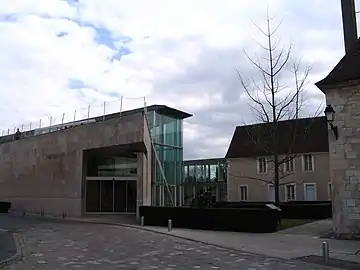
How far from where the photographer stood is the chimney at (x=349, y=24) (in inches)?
858

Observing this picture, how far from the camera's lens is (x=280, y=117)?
91.9 ft

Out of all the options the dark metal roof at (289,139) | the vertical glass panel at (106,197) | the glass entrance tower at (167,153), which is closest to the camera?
the dark metal roof at (289,139)

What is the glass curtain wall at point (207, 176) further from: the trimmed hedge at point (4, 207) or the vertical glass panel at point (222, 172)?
the trimmed hedge at point (4, 207)

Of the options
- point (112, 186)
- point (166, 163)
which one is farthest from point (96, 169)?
point (166, 163)

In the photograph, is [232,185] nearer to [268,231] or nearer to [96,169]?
[96,169]

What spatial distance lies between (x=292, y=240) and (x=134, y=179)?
72.1 feet

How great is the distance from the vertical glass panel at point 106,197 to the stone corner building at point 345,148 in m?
23.5

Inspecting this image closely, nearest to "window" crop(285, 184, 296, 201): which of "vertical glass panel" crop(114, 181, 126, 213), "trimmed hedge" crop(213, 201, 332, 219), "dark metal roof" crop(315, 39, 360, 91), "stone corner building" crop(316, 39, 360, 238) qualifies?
"trimmed hedge" crop(213, 201, 332, 219)

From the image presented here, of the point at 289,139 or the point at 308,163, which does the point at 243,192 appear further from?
the point at 289,139

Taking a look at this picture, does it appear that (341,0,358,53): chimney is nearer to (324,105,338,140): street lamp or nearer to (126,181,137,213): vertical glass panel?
(324,105,338,140): street lamp

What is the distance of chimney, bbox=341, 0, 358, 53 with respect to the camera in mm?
21797

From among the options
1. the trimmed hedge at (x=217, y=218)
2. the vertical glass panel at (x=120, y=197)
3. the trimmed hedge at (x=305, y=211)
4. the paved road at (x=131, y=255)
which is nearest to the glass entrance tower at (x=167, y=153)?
the vertical glass panel at (x=120, y=197)

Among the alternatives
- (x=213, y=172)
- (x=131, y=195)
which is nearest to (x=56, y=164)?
(x=131, y=195)

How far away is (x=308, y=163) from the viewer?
47656 millimetres
